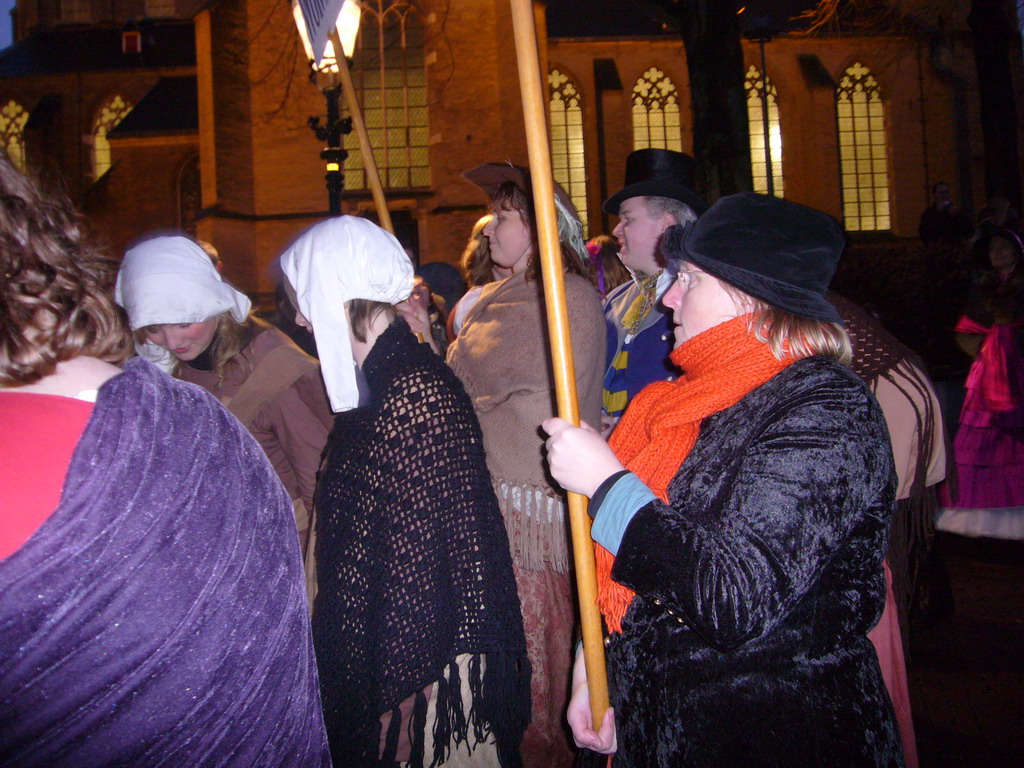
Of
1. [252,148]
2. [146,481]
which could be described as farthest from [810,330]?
[252,148]

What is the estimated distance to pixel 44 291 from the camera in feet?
4.16

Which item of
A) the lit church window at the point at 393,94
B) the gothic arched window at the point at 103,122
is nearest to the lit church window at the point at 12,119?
the gothic arched window at the point at 103,122

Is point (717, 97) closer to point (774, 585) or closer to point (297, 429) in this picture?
point (297, 429)

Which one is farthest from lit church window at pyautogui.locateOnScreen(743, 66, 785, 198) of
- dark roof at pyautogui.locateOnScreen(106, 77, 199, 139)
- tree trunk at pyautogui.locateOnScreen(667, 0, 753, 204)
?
tree trunk at pyautogui.locateOnScreen(667, 0, 753, 204)

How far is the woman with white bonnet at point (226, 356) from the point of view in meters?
3.08

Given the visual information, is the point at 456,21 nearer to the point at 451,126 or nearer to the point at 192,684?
the point at 451,126

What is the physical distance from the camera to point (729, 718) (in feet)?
5.44

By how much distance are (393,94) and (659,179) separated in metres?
17.9

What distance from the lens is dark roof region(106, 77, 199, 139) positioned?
1044 inches

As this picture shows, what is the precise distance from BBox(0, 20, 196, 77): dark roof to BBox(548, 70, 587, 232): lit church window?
15886 mm

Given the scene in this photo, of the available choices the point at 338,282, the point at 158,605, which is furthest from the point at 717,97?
the point at 158,605

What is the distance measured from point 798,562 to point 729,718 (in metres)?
0.39

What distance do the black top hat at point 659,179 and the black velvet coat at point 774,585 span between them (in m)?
2.21

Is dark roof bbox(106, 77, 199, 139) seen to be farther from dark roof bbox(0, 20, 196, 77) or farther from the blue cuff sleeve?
the blue cuff sleeve
